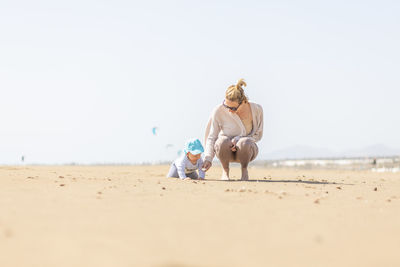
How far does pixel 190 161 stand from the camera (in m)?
9.86

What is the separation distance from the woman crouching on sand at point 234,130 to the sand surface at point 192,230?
11.8 feet

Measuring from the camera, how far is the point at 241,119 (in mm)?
9922

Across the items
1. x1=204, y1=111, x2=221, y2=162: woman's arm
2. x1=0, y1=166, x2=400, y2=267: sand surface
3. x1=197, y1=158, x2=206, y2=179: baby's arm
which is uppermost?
x1=204, y1=111, x2=221, y2=162: woman's arm

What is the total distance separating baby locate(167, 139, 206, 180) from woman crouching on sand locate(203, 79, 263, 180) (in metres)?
0.19

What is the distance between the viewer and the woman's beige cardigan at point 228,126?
388 inches

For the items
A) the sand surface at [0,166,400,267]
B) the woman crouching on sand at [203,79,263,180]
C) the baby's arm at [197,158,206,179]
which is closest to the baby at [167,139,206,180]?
the baby's arm at [197,158,206,179]

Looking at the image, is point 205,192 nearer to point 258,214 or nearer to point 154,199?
point 154,199

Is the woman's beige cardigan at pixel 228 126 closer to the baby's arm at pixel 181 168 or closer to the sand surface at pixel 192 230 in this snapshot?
the baby's arm at pixel 181 168

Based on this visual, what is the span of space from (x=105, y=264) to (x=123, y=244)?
43 centimetres

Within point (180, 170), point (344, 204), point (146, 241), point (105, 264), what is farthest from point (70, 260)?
point (180, 170)

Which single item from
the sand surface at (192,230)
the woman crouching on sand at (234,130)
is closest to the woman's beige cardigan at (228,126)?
the woman crouching on sand at (234,130)

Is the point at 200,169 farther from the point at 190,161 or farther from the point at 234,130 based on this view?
the point at 234,130

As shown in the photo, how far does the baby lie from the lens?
963cm

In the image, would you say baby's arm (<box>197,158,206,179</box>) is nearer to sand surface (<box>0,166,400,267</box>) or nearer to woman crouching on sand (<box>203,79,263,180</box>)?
woman crouching on sand (<box>203,79,263,180</box>)
